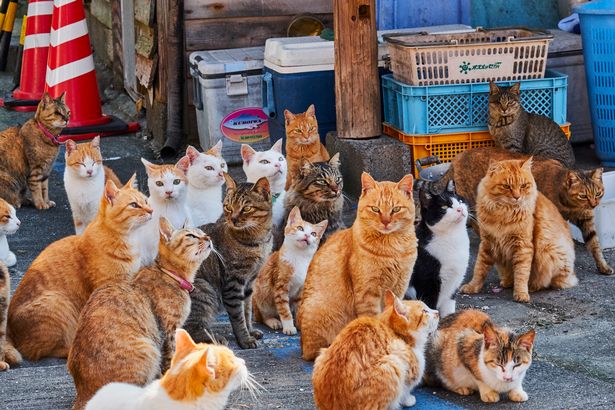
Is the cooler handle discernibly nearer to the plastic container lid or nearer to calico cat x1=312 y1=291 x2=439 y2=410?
the plastic container lid

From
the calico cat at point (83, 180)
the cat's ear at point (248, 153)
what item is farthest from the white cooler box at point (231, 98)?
the cat's ear at point (248, 153)

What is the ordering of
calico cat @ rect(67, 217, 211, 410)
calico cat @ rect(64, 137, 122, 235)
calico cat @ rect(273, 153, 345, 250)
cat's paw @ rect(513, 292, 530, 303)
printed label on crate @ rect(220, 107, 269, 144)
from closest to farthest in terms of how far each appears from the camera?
calico cat @ rect(67, 217, 211, 410), cat's paw @ rect(513, 292, 530, 303), calico cat @ rect(273, 153, 345, 250), calico cat @ rect(64, 137, 122, 235), printed label on crate @ rect(220, 107, 269, 144)

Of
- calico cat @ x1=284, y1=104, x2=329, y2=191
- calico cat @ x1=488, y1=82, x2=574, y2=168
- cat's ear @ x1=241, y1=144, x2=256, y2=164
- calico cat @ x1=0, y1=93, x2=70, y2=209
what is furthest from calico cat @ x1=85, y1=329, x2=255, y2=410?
calico cat @ x1=0, y1=93, x2=70, y2=209

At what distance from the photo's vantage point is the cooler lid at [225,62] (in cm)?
838

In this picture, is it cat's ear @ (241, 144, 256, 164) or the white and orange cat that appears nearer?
the white and orange cat

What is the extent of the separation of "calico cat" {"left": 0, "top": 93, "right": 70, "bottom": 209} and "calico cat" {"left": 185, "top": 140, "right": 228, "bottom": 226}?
6.45 ft

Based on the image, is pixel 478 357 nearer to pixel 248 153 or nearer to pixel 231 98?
pixel 248 153

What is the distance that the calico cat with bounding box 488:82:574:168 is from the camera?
7227 mm

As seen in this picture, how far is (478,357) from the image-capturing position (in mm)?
4438

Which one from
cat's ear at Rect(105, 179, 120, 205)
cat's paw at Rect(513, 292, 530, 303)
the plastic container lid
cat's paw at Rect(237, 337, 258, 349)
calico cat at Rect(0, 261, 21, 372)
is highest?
the plastic container lid

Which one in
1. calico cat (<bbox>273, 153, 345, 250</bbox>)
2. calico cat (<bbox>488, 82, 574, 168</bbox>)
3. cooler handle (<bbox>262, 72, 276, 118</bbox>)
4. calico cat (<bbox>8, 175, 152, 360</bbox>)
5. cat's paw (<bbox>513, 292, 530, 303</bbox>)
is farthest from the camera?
cooler handle (<bbox>262, 72, 276, 118</bbox>)

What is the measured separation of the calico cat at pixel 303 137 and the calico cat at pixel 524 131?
1.23m

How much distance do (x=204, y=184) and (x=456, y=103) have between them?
79.5 inches

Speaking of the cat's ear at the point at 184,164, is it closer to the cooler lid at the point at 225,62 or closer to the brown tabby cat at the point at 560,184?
the brown tabby cat at the point at 560,184
